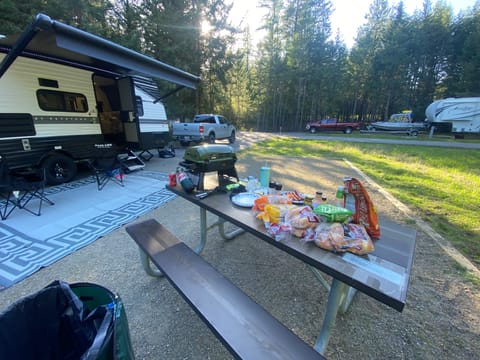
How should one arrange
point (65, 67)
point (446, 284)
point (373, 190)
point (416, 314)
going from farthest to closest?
point (65, 67) < point (373, 190) < point (446, 284) < point (416, 314)

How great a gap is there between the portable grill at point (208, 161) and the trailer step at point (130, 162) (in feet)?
13.1

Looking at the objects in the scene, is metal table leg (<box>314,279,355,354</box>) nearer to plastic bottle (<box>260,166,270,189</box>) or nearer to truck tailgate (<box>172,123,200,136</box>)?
plastic bottle (<box>260,166,270,189</box>)

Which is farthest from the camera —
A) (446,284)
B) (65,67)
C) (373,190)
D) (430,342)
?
(65,67)

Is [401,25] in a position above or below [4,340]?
above

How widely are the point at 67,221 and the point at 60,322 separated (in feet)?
7.79

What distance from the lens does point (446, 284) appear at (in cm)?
177

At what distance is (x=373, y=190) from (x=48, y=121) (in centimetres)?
657

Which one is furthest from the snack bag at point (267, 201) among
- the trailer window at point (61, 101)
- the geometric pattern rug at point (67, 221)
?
the trailer window at point (61, 101)

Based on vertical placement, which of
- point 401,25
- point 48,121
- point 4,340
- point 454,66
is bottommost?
point 4,340

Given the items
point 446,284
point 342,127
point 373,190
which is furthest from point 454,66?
point 446,284

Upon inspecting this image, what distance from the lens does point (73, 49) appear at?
101 inches

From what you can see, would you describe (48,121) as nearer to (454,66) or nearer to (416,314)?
(416,314)

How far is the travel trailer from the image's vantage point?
2797mm

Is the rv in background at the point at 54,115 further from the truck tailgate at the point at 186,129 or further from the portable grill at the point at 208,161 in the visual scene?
the portable grill at the point at 208,161
